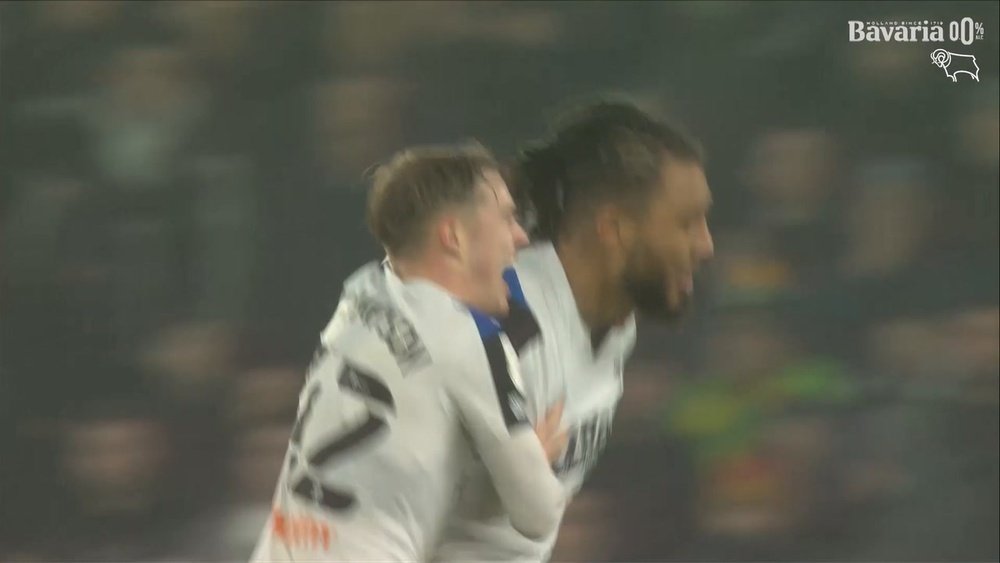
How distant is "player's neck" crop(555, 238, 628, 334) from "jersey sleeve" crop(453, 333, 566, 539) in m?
0.17

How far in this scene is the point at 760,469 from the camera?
5.10ft

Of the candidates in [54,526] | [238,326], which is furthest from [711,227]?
[54,526]

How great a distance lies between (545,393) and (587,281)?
0.14m

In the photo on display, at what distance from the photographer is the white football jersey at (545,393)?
40.4 inches

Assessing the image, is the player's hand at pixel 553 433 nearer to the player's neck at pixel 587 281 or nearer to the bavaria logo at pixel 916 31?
the player's neck at pixel 587 281

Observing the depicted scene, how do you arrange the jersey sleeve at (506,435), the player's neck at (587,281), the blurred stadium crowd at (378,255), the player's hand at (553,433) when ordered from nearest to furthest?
the jersey sleeve at (506,435)
the player's hand at (553,433)
the player's neck at (587,281)
the blurred stadium crowd at (378,255)

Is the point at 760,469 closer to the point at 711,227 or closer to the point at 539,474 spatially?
the point at 711,227

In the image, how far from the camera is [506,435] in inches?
35.6

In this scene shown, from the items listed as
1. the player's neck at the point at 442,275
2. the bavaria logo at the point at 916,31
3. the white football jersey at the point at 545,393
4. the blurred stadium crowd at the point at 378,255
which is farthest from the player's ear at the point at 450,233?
the bavaria logo at the point at 916,31

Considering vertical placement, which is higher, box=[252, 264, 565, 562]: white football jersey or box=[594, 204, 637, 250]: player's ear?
box=[594, 204, 637, 250]: player's ear

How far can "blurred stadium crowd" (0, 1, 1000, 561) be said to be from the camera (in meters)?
1.49

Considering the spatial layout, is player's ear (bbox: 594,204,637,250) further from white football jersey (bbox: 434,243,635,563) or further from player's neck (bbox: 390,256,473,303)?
player's neck (bbox: 390,256,473,303)

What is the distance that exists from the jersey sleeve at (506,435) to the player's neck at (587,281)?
0.57ft

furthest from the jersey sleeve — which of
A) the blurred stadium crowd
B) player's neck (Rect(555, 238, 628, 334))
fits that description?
the blurred stadium crowd
